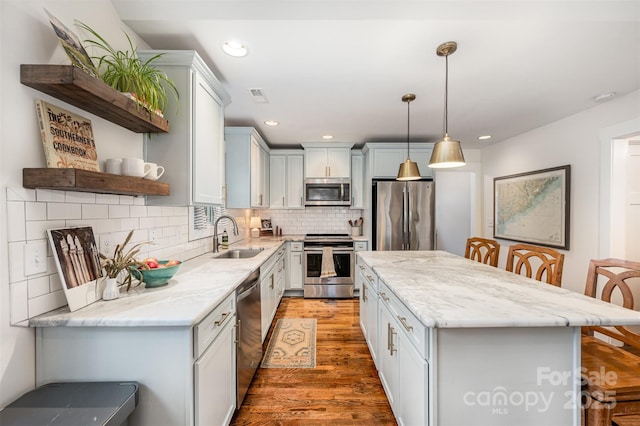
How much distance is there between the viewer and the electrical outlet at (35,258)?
3.45 ft

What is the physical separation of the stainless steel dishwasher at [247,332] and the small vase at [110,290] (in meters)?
0.63

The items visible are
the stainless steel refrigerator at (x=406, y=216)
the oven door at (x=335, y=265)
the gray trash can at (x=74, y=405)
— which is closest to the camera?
the gray trash can at (x=74, y=405)

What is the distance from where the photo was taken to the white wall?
8.69 feet

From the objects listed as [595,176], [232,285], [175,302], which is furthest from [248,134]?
[595,176]

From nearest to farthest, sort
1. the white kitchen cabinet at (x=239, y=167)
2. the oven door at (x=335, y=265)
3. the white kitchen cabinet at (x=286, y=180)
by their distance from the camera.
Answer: the white kitchen cabinet at (x=239, y=167) < the oven door at (x=335, y=265) < the white kitchen cabinet at (x=286, y=180)

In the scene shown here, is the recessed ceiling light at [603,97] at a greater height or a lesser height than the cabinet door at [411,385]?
greater

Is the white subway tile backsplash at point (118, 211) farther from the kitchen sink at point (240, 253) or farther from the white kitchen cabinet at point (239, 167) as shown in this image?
the white kitchen cabinet at point (239, 167)

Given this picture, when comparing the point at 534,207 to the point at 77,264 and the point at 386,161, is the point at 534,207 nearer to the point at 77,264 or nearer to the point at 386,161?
the point at 386,161

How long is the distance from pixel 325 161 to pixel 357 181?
25.5 inches

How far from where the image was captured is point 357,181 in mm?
4379

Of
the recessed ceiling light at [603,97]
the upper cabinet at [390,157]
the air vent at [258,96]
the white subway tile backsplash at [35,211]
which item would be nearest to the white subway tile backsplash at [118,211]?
the white subway tile backsplash at [35,211]

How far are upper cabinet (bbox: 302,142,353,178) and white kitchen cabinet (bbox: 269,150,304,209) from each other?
19 centimetres

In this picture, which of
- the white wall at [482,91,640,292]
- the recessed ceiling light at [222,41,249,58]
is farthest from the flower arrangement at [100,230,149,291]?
the white wall at [482,91,640,292]

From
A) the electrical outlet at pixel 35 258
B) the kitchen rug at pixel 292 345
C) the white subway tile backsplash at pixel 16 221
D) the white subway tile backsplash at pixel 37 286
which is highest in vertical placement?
the white subway tile backsplash at pixel 16 221
